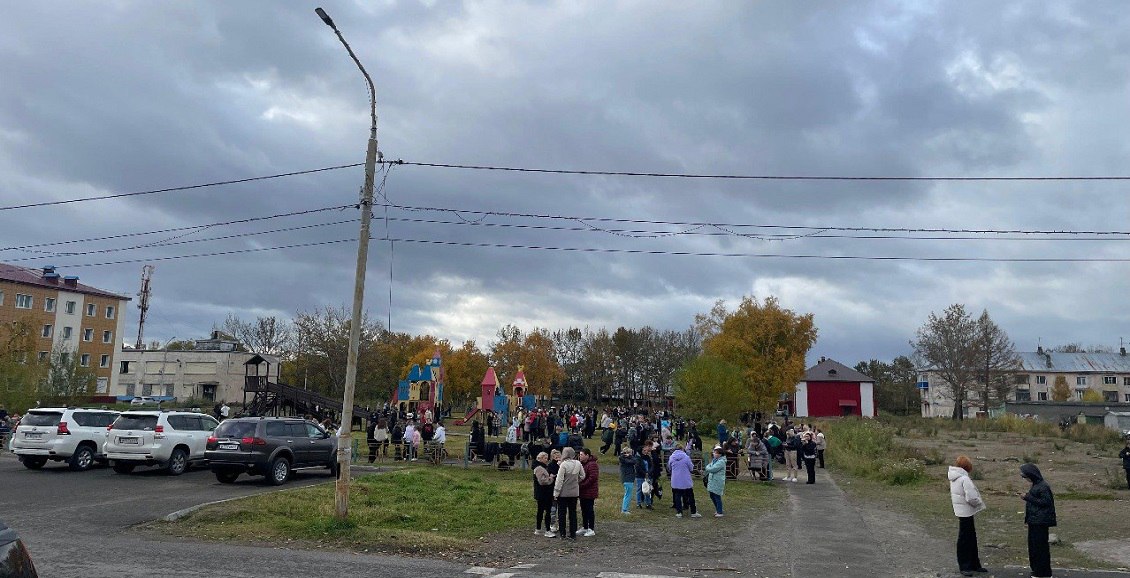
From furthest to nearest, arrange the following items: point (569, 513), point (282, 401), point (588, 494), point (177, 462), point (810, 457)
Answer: point (282, 401) → point (810, 457) → point (177, 462) → point (588, 494) → point (569, 513)

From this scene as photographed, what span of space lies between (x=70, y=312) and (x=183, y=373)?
525 inches

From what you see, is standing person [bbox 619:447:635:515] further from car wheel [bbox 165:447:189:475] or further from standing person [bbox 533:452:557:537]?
car wheel [bbox 165:447:189:475]

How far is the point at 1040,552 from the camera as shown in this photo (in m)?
9.73

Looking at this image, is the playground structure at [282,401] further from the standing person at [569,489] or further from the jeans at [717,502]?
the standing person at [569,489]

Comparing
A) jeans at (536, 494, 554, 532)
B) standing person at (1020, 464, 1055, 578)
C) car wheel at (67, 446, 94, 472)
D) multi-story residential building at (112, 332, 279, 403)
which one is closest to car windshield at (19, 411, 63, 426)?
car wheel at (67, 446, 94, 472)

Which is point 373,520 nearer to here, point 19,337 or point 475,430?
point 475,430

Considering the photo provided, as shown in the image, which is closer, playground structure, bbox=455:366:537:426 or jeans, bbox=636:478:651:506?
jeans, bbox=636:478:651:506

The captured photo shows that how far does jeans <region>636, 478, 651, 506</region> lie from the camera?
16.7m

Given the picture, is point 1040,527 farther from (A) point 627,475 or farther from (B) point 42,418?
(B) point 42,418

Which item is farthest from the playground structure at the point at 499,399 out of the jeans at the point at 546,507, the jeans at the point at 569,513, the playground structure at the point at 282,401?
the jeans at the point at 569,513

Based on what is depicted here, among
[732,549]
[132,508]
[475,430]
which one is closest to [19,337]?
[475,430]

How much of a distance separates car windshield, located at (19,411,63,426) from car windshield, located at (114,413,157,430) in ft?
6.57

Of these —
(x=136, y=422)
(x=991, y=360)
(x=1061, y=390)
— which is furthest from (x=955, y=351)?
(x=136, y=422)

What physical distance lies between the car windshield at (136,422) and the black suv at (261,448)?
2515 millimetres
